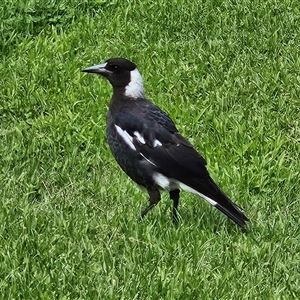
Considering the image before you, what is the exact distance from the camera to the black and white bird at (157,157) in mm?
5430

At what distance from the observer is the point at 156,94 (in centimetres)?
766

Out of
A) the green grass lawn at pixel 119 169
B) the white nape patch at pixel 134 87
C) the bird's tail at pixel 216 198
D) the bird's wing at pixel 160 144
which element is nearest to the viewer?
the green grass lawn at pixel 119 169

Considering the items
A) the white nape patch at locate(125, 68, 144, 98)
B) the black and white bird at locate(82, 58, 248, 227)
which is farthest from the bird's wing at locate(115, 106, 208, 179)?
the white nape patch at locate(125, 68, 144, 98)

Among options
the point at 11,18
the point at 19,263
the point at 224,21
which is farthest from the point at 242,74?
the point at 19,263

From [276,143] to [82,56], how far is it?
7.75 feet

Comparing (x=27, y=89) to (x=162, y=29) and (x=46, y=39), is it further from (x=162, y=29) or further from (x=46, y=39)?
(x=162, y=29)

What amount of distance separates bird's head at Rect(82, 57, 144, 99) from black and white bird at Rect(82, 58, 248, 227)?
13 cm

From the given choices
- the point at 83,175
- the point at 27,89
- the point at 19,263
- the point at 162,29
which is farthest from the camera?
the point at 162,29

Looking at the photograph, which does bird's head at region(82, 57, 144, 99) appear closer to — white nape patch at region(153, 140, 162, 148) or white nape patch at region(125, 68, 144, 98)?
white nape patch at region(125, 68, 144, 98)

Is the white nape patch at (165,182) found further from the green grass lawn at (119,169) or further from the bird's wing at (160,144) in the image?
the green grass lawn at (119,169)

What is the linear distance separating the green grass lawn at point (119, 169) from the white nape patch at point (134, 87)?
2.29 ft

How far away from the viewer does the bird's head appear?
590cm

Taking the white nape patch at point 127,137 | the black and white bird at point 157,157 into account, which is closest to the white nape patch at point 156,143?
the black and white bird at point 157,157

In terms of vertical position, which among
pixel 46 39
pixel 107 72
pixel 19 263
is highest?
pixel 107 72
